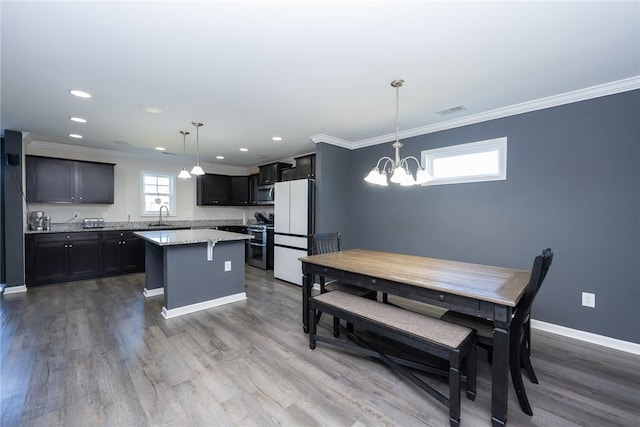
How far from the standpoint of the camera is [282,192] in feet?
15.7

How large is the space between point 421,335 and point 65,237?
5.60m

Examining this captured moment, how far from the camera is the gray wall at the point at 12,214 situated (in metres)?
3.90

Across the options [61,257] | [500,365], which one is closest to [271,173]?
[61,257]

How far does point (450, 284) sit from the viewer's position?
5.80ft

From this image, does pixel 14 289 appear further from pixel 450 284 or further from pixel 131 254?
pixel 450 284

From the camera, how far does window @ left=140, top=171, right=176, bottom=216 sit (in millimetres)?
5723

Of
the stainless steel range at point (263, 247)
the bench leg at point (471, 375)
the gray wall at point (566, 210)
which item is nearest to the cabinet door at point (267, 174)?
the stainless steel range at point (263, 247)

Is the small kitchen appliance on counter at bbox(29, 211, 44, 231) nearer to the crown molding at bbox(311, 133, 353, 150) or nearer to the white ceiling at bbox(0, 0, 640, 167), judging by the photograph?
the white ceiling at bbox(0, 0, 640, 167)

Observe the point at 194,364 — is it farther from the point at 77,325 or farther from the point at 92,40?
the point at 92,40

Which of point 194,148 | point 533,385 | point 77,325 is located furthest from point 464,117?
point 77,325

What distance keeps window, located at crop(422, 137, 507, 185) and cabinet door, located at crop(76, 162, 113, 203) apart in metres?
5.63

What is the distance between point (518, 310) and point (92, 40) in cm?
335

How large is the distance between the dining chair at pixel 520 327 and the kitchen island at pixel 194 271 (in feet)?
A: 9.08

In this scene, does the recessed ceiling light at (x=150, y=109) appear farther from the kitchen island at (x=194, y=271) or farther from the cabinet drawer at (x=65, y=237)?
the cabinet drawer at (x=65, y=237)
